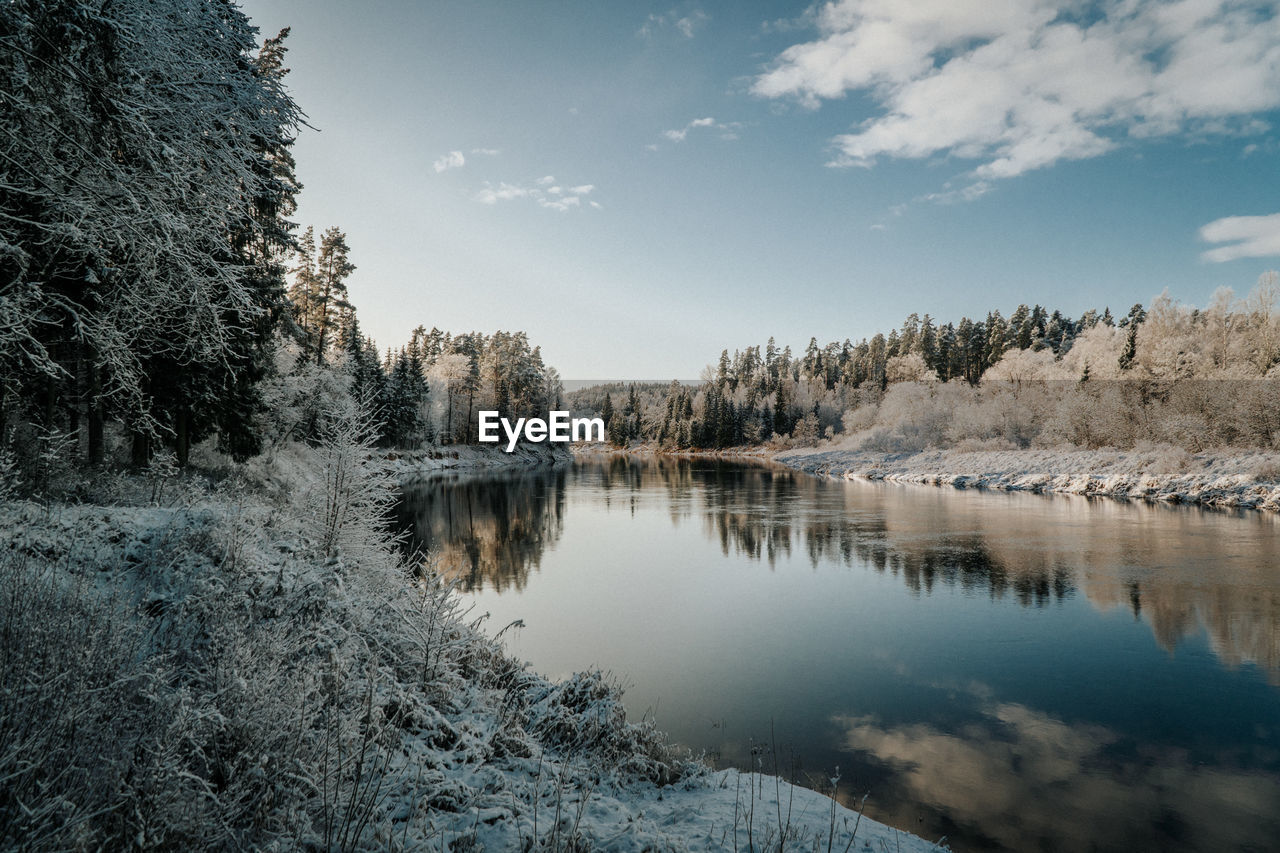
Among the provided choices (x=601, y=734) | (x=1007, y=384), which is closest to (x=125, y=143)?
(x=601, y=734)

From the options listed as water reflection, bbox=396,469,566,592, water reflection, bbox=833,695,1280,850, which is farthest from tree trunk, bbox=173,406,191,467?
water reflection, bbox=833,695,1280,850

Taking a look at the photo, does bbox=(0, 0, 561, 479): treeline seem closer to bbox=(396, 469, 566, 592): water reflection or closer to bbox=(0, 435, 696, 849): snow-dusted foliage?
bbox=(0, 435, 696, 849): snow-dusted foliage

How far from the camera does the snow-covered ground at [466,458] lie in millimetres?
50031

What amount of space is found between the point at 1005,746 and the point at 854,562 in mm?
11613

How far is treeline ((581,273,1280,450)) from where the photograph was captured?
136 ft

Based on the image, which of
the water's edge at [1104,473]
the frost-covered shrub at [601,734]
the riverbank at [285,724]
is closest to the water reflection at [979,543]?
the riverbank at [285,724]

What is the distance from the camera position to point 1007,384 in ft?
233

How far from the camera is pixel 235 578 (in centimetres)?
709

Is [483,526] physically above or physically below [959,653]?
above

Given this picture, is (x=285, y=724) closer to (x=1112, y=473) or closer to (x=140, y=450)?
(x=140, y=450)

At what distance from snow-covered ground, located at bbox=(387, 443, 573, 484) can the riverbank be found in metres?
35.4

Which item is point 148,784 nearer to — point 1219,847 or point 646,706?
point 646,706

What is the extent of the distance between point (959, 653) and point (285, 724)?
12.7 meters

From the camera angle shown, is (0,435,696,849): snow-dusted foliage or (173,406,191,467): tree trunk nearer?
(0,435,696,849): snow-dusted foliage
